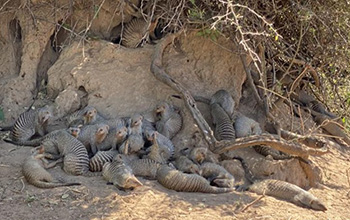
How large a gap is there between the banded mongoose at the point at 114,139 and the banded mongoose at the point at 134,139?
0.26 ft

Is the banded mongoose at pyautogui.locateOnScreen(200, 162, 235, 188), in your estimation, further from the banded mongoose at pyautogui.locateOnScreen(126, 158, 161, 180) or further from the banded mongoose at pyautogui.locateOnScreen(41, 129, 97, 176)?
the banded mongoose at pyautogui.locateOnScreen(41, 129, 97, 176)

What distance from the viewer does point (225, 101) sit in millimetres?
5980

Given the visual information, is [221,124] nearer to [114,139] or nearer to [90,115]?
[114,139]

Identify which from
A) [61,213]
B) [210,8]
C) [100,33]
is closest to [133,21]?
[100,33]

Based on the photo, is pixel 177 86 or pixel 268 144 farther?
pixel 177 86

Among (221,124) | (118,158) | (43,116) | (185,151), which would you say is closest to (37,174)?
(118,158)

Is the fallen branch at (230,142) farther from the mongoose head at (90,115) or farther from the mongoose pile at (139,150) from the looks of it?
the mongoose head at (90,115)

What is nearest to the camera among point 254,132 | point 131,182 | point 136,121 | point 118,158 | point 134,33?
point 131,182

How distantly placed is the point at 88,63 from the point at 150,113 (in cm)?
112

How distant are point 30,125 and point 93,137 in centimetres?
86

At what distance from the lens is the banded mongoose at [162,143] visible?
5.30 meters

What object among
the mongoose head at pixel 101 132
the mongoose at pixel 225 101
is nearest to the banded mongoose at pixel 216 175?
the mongoose at pixel 225 101

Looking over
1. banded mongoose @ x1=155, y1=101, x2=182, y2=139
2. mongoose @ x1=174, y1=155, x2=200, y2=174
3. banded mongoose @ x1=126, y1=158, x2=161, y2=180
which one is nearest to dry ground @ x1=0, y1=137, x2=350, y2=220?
banded mongoose @ x1=126, y1=158, x2=161, y2=180

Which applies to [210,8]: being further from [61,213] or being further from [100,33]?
[61,213]
